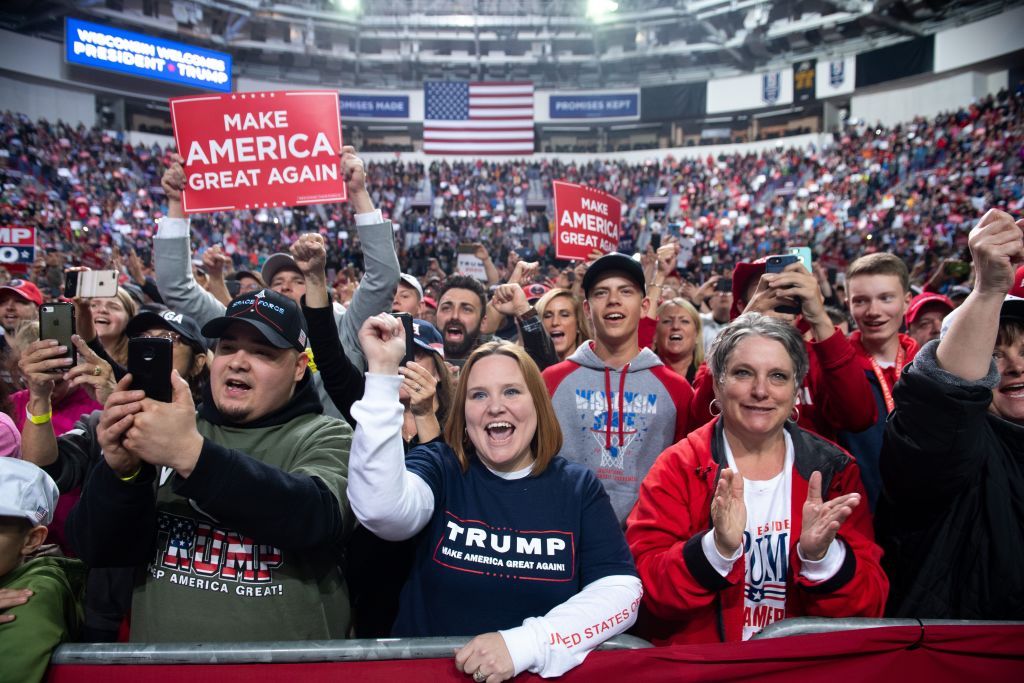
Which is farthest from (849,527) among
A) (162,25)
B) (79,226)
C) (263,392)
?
(162,25)

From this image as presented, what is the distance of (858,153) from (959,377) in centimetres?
3184

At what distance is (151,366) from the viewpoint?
158 centimetres

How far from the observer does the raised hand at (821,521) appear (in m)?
1.91

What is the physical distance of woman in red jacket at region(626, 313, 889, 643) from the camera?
6.46 ft

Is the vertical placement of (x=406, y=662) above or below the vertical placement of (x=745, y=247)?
below

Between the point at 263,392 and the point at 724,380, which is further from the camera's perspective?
the point at 724,380

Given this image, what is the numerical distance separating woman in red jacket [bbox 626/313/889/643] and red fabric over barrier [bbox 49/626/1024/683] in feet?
0.71

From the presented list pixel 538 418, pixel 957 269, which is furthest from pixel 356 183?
pixel 957 269

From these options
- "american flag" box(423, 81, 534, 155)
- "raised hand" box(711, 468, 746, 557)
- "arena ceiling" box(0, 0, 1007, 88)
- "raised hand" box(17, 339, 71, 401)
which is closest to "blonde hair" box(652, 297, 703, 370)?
"raised hand" box(711, 468, 746, 557)

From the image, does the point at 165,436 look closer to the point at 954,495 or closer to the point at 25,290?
the point at 954,495

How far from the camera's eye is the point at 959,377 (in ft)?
6.44

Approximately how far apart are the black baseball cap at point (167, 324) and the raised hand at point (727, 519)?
7.95 feet

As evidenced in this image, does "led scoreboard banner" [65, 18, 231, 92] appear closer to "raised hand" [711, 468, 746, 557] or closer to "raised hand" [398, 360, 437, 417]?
"raised hand" [398, 360, 437, 417]

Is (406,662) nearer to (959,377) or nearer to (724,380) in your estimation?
(724,380)
